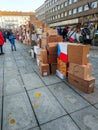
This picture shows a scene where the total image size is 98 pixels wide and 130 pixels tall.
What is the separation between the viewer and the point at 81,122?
2.36m

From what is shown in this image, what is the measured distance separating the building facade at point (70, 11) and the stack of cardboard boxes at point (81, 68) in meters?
19.2

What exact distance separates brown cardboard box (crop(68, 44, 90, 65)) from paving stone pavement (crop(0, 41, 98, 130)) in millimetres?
803

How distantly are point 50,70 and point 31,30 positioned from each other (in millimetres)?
5243

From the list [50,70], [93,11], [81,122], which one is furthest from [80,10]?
[81,122]

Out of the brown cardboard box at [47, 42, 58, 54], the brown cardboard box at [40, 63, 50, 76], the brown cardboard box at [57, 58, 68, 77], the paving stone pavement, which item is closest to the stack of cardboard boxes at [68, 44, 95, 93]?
the paving stone pavement

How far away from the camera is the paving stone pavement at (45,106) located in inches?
92.4

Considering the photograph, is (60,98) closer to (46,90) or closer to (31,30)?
(46,90)

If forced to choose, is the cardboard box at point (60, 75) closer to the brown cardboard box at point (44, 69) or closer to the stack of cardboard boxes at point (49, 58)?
the stack of cardboard boxes at point (49, 58)

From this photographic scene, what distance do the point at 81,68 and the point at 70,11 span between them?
39.0 metres

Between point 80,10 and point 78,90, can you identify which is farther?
point 80,10

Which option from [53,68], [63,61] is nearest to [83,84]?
[63,61]

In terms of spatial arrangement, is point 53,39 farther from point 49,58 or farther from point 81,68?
point 81,68

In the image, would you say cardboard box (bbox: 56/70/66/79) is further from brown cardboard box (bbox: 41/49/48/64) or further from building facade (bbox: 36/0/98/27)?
building facade (bbox: 36/0/98/27)

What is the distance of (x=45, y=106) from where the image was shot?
289 centimetres
